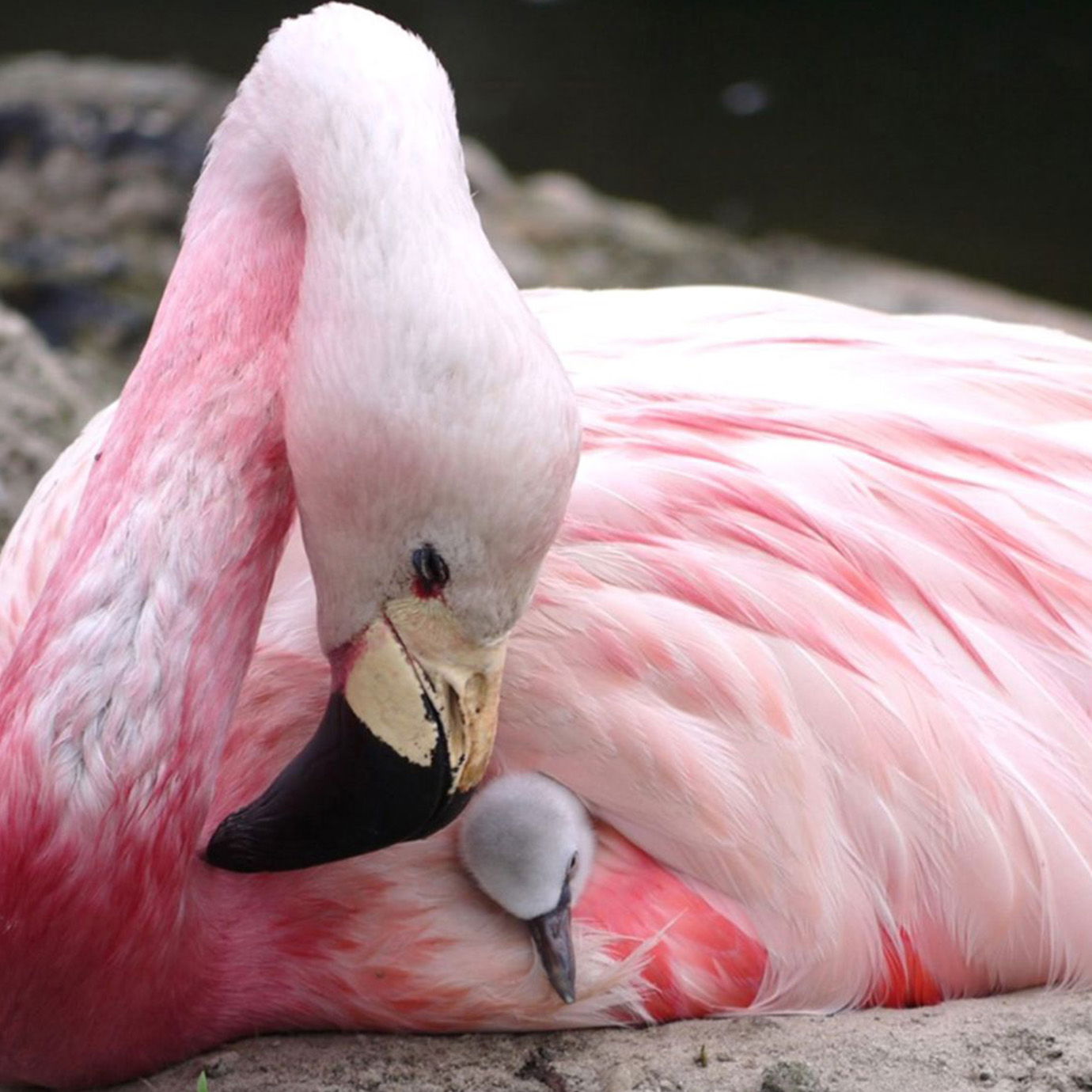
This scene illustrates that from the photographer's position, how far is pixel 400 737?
7.66ft

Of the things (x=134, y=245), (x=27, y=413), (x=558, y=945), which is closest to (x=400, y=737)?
(x=558, y=945)

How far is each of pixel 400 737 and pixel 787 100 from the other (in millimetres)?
8543

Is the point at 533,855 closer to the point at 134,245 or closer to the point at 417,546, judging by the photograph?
the point at 417,546

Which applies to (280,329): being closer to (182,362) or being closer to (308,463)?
(182,362)

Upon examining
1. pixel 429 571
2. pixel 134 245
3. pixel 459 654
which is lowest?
pixel 134 245

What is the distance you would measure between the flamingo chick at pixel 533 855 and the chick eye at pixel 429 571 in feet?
1.49

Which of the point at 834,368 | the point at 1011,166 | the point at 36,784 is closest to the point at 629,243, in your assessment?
the point at 1011,166

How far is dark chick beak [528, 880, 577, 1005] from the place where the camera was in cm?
260

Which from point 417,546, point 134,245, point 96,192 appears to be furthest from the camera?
point 96,192

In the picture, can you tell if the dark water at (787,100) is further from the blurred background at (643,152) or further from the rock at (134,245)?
the rock at (134,245)

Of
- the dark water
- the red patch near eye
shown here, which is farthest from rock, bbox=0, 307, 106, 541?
the dark water

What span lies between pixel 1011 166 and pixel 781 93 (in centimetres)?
150

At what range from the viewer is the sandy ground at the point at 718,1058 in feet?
8.46

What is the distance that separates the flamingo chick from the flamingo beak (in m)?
0.18
